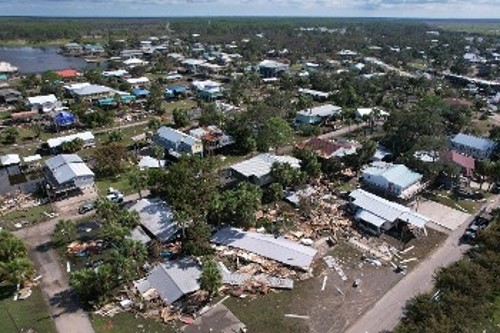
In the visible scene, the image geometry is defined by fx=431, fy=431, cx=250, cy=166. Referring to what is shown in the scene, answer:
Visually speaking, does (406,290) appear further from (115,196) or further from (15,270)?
(115,196)

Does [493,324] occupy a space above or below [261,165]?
below

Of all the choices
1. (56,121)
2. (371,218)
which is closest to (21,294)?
(371,218)

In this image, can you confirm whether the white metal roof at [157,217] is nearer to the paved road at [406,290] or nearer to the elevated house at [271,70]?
the paved road at [406,290]

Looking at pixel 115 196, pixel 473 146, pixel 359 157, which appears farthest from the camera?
pixel 473 146

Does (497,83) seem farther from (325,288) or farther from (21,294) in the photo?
(21,294)

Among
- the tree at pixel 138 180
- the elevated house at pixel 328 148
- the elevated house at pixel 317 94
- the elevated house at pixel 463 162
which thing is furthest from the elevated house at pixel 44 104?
the elevated house at pixel 463 162

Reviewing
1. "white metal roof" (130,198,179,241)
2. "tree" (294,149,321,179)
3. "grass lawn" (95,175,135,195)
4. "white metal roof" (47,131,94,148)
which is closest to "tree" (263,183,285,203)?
"tree" (294,149,321,179)

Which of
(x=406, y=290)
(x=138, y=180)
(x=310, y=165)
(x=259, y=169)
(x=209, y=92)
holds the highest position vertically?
(x=138, y=180)

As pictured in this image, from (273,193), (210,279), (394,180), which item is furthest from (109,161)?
(394,180)

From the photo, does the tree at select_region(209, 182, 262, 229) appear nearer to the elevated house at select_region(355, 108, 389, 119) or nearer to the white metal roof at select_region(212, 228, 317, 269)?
the white metal roof at select_region(212, 228, 317, 269)
